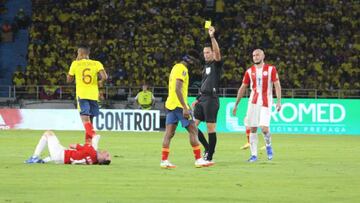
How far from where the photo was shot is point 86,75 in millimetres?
20781

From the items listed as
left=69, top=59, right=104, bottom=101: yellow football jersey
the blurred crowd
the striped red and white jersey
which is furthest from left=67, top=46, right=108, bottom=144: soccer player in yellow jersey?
the blurred crowd

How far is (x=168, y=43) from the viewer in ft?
151

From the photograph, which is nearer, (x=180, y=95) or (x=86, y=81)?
(x=180, y=95)

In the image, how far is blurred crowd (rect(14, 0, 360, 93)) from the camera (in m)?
43.6

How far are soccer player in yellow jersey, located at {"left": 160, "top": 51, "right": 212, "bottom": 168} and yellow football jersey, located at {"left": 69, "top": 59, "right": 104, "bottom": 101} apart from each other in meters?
3.86

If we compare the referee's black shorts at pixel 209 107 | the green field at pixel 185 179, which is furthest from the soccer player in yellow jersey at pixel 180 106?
the referee's black shorts at pixel 209 107

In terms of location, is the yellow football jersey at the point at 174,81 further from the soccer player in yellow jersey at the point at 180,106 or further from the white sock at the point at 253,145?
the white sock at the point at 253,145

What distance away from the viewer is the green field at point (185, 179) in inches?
473

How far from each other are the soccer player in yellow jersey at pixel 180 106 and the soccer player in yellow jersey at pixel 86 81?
12.1 ft

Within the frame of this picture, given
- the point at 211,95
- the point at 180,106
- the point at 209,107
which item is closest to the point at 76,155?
the point at 180,106

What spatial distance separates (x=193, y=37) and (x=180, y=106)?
1162 inches

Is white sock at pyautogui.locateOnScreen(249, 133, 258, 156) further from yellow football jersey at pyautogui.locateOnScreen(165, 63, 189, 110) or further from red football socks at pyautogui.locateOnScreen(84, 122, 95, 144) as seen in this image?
red football socks at pyautogui.locateOnScreen(84, 122, 95, 144)

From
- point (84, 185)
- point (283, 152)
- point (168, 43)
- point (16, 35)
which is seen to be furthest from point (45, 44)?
point (84, 185)

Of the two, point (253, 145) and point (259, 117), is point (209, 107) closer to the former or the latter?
point (253, 145)
